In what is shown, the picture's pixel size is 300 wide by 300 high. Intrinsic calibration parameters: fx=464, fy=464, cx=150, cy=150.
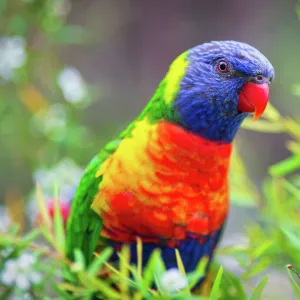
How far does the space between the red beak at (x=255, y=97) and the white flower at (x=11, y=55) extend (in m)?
0.76

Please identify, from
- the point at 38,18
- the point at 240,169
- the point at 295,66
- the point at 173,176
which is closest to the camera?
the point at 173,176

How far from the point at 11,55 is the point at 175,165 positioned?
70 cm

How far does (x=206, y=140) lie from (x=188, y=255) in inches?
11.1

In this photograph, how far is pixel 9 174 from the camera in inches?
Answer: 105

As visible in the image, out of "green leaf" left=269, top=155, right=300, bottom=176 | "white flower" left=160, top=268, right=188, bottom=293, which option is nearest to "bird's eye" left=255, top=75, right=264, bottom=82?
"green leaf" left=269, top=155, right=300, bottom=176

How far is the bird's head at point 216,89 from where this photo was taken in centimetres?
92

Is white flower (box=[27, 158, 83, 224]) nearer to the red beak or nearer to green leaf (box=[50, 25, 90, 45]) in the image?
green leaf (box=[50, 25, 90, 45])

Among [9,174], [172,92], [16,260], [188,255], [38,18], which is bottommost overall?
[9,174]

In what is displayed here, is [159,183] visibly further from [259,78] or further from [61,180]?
[61,180]

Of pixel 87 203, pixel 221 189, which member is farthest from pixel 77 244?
pixel 221 189

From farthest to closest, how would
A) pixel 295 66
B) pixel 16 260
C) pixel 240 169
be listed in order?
pixel 295 66 < pixel 240 169 < pixel 16 260

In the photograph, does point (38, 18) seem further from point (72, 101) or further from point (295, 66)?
point (295, 66)

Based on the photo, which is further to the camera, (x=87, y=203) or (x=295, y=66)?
(x=295, y=66)

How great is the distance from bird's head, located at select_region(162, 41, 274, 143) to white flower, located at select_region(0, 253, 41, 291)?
0.42m
